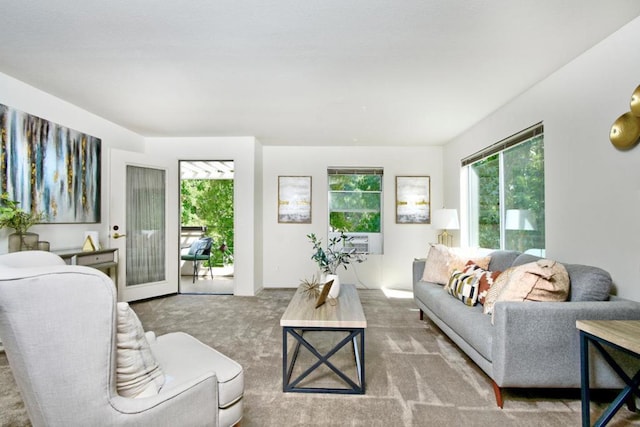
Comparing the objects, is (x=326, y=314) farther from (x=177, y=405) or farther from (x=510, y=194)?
(x=510, y=194)

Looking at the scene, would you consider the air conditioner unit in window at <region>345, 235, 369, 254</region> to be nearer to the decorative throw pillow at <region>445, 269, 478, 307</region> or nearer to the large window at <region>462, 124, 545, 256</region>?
the large window at <region>462, 124, 545, 256</region>

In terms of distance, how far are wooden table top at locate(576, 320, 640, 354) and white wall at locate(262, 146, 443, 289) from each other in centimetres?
363

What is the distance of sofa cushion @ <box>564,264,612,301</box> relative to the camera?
191cm

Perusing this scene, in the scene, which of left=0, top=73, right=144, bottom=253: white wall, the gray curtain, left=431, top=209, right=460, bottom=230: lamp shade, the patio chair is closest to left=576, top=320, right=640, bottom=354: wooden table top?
left=431, top=209, right=460, bottom=230: lamp shade

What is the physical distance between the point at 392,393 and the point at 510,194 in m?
2.60

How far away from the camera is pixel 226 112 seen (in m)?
3.63

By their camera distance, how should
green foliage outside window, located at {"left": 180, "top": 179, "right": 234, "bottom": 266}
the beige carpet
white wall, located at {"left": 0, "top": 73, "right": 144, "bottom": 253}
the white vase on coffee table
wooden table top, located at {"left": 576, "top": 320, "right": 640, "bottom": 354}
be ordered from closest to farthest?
1. wooden table top, located at {"left": 576, "top": 320, "right": 640, "bottom": 354}
2. the beige carpet
3. the white vase on coffee table
4. white wall, located at {"left": 0, "top": 73, "right": 144, "bottom": 253}
5. green foliage outside window, located at {"left": 180, "top": 179, "right": 234, "bottom": 266}

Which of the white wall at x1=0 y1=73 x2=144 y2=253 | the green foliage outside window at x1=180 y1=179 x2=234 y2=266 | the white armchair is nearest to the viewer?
the white armchair

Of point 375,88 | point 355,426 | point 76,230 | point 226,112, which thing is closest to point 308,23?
point 375,88

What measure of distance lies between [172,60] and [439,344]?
3.39m

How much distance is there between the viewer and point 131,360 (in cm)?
110

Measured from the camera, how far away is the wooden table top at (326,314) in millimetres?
2018

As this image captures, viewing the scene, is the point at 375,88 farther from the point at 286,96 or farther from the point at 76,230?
the point at 76,230

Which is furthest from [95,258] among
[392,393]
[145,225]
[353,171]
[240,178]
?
[353,171]
